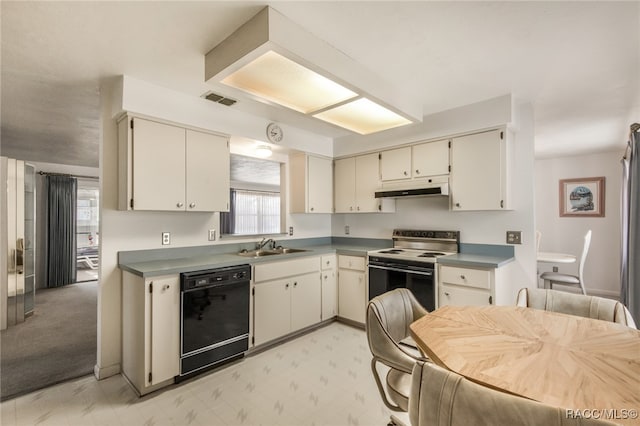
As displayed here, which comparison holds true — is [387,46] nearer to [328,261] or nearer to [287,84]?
[287,84]

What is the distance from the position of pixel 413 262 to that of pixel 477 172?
109cm

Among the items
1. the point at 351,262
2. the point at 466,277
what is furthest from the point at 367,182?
the point at 466,277

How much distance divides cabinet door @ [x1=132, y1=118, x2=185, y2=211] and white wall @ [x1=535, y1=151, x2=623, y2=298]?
606 cm

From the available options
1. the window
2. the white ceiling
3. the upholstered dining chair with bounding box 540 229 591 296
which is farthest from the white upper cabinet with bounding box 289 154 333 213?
the window

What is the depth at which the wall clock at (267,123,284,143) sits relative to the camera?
3373mm

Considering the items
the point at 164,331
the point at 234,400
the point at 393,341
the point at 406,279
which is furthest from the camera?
the point at 406,279

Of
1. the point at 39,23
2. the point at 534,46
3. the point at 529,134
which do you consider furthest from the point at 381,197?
the point at 39,23

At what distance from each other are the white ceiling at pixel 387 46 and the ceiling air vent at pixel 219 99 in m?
0.09

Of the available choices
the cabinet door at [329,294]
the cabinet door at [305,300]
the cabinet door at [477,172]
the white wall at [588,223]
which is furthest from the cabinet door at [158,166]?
the white wall at [588,223]

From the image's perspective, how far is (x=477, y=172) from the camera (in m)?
2.97

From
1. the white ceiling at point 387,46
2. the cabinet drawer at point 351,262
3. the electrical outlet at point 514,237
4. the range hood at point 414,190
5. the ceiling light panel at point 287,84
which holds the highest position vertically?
the white ceiling at point 387,46

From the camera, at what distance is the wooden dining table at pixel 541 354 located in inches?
37.1

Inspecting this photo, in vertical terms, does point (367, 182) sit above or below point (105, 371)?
above

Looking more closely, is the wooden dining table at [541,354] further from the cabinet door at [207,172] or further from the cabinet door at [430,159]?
the cabinet door at [207,172]
